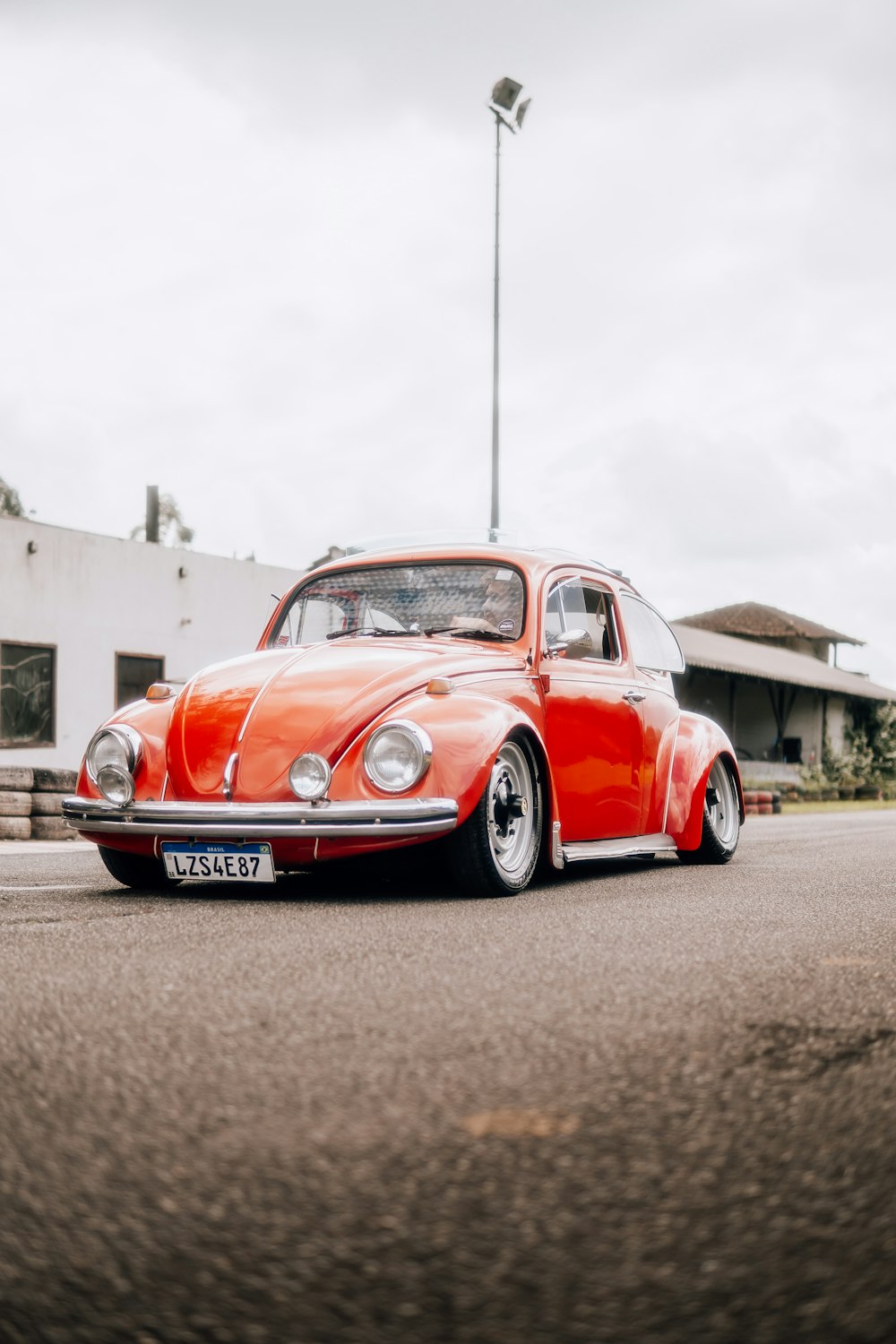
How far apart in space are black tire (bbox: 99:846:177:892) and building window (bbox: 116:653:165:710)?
15760 millimetres

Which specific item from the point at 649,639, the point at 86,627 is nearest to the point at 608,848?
the point at 649,639

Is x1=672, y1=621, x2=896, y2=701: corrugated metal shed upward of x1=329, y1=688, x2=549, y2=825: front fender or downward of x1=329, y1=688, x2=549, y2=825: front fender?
upward

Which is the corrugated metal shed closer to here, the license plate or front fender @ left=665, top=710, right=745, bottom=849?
front fender @ left=665, top=710, right=745, bottom=849

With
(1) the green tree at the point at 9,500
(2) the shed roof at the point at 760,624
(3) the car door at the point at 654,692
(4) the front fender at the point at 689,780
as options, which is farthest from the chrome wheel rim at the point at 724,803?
(2) the shed roof at the point at 760,624

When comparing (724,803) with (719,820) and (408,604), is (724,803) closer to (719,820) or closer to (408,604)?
(719,820)

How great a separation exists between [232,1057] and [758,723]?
46.9m

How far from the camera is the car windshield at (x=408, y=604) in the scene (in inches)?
268

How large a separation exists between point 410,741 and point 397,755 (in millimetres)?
79

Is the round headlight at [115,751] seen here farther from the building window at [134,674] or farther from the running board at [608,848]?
the building window at [134,674]

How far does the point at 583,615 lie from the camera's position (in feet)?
24.4

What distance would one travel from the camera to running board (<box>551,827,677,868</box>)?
625cm

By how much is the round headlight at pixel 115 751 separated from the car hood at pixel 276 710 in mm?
173

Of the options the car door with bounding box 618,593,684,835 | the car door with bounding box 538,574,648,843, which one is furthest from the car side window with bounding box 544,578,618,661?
the car door with bounding box 618,593,684,835

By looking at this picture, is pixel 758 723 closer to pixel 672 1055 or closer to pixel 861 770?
pixel 861 770
